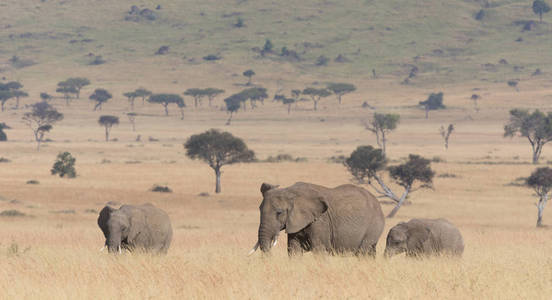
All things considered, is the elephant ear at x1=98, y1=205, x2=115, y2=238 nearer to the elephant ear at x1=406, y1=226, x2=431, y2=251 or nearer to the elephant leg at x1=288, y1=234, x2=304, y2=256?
the elephant leg at x1=288, y1=234, x2=304, y2=256

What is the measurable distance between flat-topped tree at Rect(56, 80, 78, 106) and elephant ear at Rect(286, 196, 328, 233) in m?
174

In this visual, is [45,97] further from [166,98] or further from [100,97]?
[166,98]

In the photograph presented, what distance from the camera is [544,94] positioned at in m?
180

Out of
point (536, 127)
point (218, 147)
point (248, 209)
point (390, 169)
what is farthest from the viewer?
point (536, 127)

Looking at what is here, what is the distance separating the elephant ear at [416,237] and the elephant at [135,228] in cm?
553

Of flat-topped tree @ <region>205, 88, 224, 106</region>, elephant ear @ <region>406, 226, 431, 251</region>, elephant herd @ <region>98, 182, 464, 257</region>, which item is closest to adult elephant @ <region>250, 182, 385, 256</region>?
elephant herd @ <region>98, 182, 464, 257</region>

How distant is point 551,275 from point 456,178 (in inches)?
2486

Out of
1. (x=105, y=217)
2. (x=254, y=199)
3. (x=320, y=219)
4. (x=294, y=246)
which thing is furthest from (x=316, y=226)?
(x=254, y=199)

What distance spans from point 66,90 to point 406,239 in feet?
566

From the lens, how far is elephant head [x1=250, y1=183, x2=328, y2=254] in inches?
526

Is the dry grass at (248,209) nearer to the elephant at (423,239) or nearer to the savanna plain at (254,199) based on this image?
the savanna plain at (254,199)

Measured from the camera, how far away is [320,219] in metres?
14.5

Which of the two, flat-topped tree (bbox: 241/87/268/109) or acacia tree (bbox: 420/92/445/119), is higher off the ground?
flat-topped tree (bbox: 241/87/268/109)

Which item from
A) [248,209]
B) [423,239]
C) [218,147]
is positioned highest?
[218,147]
